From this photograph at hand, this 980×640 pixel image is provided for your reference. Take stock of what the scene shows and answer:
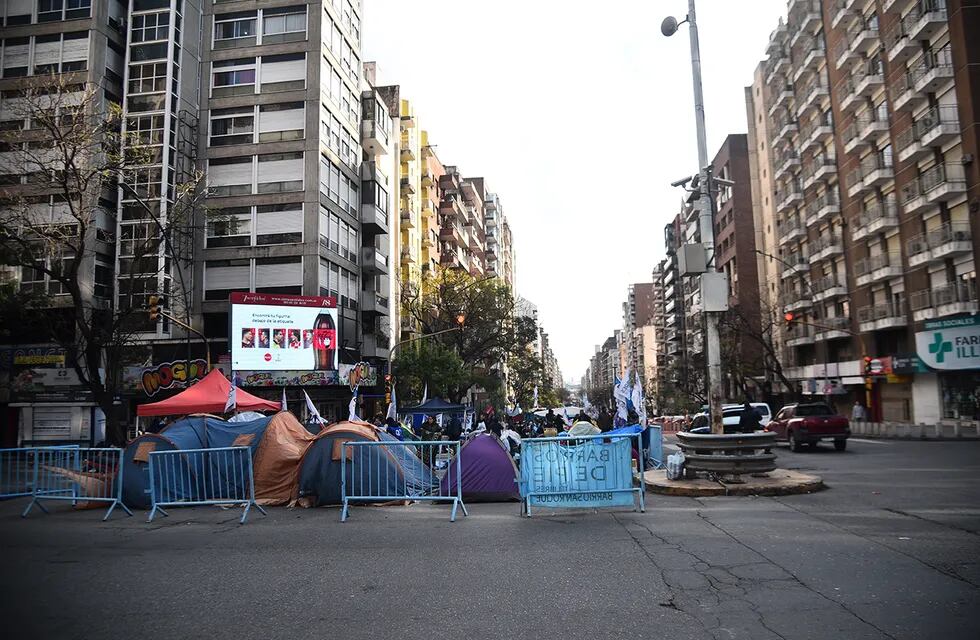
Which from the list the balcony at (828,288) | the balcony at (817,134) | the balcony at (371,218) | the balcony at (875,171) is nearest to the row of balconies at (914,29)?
the balcony at (875,171)

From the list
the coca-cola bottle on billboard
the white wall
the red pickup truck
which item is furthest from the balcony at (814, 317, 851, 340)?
the coca-cola bottle on billboard

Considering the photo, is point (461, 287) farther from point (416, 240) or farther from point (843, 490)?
point (843, 490)

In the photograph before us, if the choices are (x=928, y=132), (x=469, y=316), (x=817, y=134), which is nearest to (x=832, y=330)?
(x=817, y=134)

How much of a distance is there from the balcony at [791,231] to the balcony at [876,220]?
28.4 ft

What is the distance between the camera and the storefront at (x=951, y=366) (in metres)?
30.9

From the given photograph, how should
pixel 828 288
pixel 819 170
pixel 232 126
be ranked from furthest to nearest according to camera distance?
1. pixel 819 170
2. pixel 828 288
3. pixel 232 126

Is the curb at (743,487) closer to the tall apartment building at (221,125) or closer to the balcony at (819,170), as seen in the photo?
the tall apartment building at (221,125)

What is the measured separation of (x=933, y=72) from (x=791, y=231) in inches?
844

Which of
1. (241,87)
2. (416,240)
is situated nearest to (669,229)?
(416,240)

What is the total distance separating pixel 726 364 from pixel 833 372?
723 centimetres

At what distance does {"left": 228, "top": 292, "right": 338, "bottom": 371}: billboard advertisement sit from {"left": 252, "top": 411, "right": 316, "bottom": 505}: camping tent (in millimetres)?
16159

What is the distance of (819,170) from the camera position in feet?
158

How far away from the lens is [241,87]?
121 ft

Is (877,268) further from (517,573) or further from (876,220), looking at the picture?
(517,573)
